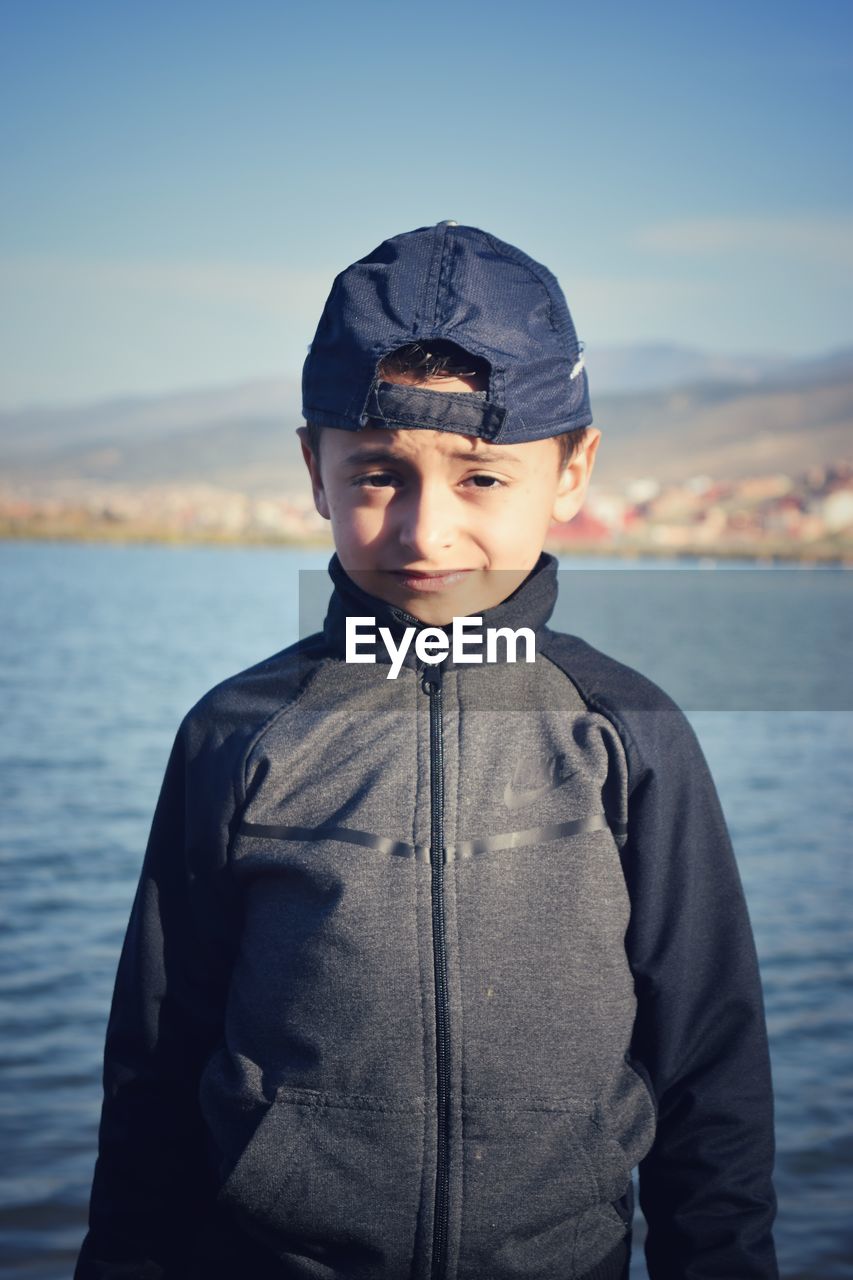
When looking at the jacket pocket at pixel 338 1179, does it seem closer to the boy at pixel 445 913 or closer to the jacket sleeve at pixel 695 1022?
the boy at pixel 445 913

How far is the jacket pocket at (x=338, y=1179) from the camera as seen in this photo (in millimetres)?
1595

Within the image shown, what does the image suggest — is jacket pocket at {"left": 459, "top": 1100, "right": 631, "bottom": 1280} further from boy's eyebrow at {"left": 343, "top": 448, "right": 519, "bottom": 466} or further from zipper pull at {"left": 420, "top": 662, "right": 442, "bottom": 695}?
boy's eyebrow at {"left": 343, "top": 448, "right": 519, "bottom": 466}

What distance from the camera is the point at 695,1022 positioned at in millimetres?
1732

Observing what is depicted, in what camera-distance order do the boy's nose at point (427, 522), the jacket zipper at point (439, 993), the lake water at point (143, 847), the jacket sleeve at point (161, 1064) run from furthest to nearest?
1. the lake water at point (143, 847)
2. the jacket sleeve at point (161, 1064)
3. the boy's nose at point (427, 522)
4. the jacket zipper at point (439, 993)

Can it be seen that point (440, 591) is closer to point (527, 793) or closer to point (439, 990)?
point (527, 793)

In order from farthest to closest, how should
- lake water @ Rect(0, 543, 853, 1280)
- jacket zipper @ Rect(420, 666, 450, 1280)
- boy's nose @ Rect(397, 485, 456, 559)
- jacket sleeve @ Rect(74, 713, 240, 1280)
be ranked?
lake water @ Rect(0, 543, 853, 1280) → jacket sleeve @ Rect(74, 713, 240, 1280) → boy's nose @ Rect(397, 485, 456, 559) → jacket zipper @ Rect(420, 666, 450, 1280)

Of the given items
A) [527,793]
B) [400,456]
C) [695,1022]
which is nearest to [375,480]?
[400,456]

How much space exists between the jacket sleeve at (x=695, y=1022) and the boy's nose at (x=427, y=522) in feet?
1.14

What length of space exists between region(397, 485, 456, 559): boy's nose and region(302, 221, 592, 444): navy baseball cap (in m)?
0.09

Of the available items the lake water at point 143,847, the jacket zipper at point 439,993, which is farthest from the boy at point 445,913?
the lake water at point 143,847

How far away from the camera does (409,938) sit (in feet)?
5.41

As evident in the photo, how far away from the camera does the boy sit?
162 centimetres

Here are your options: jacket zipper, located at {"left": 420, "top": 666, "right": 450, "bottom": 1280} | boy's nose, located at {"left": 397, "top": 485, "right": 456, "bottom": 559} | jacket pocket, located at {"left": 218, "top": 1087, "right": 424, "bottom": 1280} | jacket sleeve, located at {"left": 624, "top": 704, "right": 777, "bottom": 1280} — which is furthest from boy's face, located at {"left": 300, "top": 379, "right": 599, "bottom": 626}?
jacket pocket, located at {"left": 218, "top": 1087, "right": 424, "bottom": 1280}

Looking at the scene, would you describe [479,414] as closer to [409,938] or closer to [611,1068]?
[409,938]
